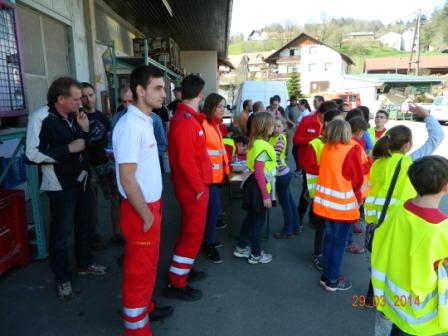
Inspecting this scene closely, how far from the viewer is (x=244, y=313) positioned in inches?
117

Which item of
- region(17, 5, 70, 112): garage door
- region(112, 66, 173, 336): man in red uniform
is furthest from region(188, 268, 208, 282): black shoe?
region(17, 5, 70, 112): garage door

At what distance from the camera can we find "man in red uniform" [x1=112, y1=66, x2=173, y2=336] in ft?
7.08

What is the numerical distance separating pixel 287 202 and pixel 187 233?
1651 mm

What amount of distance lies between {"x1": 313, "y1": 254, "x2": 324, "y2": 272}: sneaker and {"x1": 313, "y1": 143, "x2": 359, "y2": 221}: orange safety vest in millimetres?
820

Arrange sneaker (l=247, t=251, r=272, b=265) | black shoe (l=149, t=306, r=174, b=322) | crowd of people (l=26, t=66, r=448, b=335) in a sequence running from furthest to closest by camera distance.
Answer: sneaker (l=247, t=251, r=272, b=265)
black shoe (l=149, t=306, r=174, b=322)
crowd of people (l=26, t=66, r=448, b=335)

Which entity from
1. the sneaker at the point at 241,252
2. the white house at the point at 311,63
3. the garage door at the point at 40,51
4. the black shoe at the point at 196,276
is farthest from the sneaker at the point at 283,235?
the white house at the point at 311,63

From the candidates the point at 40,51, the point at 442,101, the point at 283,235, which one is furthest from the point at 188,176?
the point at 442,101

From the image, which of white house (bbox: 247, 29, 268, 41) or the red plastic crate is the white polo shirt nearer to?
the red plastic crate

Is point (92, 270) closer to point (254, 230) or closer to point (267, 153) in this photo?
point (254, 230)

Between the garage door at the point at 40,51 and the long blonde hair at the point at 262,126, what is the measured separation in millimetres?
3710

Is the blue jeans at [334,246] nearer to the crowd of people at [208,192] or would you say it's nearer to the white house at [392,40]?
the crowd of people at [208,192]

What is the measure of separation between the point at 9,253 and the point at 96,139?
1.36 meters

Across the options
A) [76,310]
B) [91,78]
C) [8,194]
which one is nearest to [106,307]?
[76,310]

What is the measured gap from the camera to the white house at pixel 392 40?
9844cm
